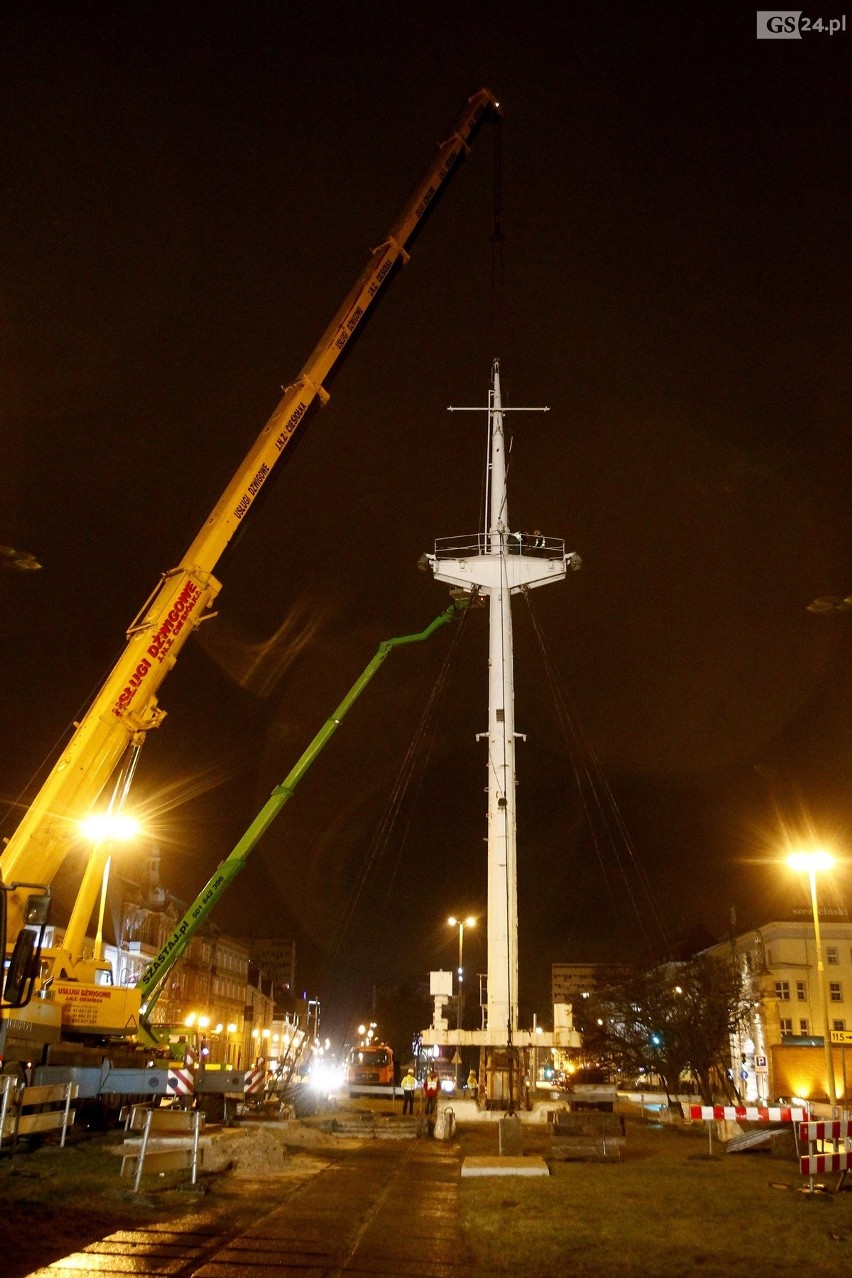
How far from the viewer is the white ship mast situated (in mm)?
26281

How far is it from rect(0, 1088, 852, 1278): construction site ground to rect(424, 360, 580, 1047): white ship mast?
8762mm

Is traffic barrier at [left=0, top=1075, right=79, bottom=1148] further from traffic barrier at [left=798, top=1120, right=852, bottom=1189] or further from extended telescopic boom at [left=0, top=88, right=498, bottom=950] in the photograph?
traffic barrier at [left=798, top=1120, right=852, bottom=1189]

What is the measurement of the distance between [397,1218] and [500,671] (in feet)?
60.5

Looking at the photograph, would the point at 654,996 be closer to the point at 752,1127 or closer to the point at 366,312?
the point at 752,1127

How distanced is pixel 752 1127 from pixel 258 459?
20.9m

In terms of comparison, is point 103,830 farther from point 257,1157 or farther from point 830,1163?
point 830,1163

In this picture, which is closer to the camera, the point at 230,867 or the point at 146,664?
the point at 146,664

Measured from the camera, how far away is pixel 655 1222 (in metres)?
11.2

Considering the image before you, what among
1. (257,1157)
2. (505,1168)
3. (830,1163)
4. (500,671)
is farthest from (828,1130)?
(500,671)

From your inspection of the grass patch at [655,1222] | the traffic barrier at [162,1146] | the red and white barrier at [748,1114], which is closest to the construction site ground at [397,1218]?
the grass patch at [655,1222]

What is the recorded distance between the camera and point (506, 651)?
2888cm

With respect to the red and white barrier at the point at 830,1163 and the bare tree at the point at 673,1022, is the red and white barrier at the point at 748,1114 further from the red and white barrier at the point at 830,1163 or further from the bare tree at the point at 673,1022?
the bare tree at the point at 673,1022

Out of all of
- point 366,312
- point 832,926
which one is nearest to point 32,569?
point 366,312

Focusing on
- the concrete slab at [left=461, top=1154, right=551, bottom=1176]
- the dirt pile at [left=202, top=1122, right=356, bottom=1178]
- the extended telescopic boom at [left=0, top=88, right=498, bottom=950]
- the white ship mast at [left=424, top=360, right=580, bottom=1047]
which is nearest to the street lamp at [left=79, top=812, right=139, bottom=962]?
the extended telescopic boom at [left=0, top=88, right=498, bottom=950]
